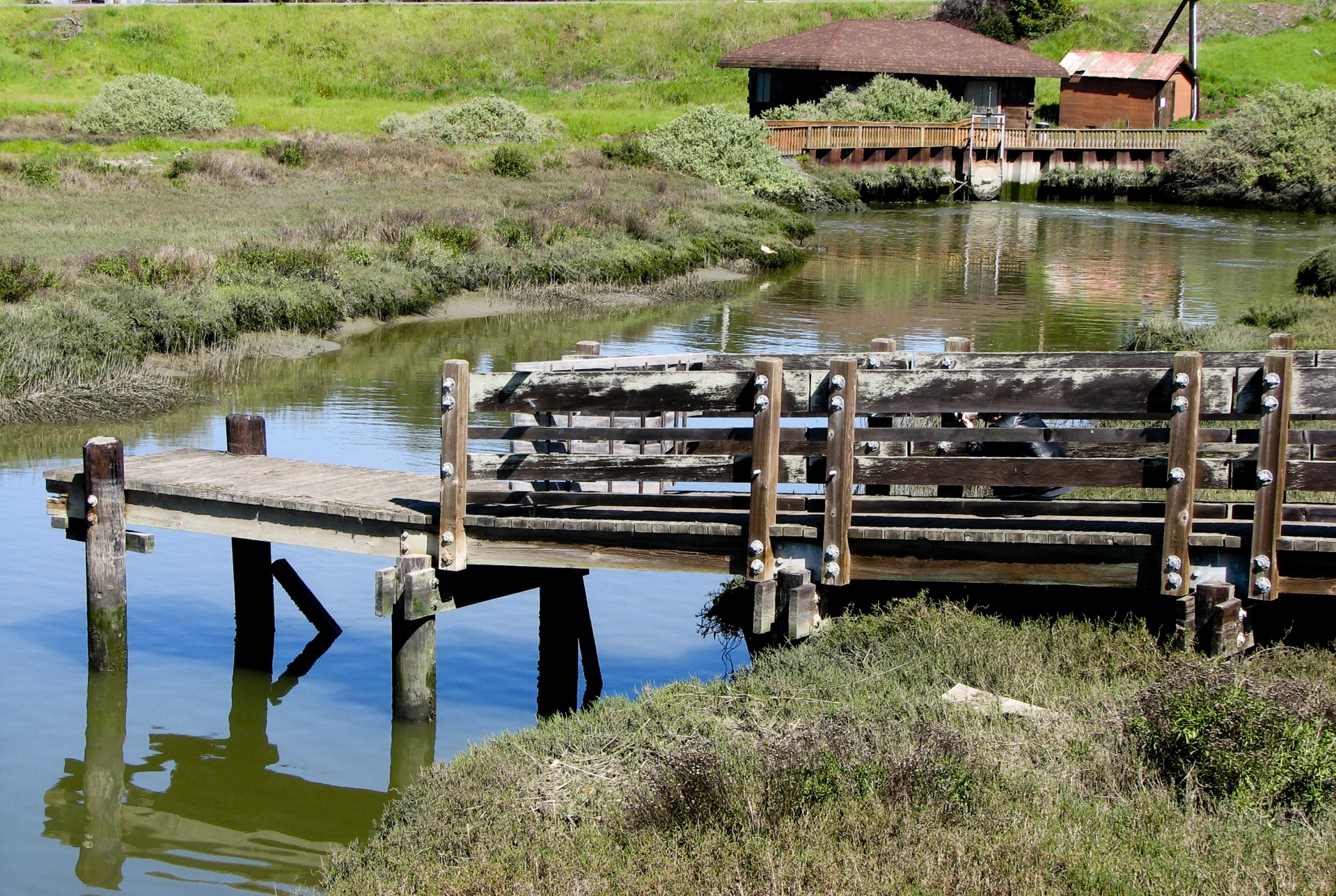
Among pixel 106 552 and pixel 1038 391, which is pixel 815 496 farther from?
pixel 106 552

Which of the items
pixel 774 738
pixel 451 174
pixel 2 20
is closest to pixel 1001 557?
pixel 774 738

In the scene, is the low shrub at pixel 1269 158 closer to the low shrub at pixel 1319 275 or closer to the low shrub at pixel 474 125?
the low shrub at pixel 474 125

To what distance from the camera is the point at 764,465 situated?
8.05 meters

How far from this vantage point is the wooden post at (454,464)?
27.6 ft

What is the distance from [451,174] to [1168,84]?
1550 inches

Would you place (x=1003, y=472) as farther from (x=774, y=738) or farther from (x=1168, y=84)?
(x=1168, y=84)

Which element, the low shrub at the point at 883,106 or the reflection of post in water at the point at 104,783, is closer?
the reflection of post in water at the point at 104,783

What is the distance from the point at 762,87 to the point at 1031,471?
6034cm

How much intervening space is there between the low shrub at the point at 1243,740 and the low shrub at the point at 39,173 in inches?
1423

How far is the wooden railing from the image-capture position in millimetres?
56781

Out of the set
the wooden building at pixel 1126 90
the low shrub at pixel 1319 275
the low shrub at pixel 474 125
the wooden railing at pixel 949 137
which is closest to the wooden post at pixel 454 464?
the low shrub at pixel 1319 275

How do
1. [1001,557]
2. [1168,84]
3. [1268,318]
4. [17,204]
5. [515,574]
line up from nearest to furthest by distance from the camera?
[1001,557]
[515,574]
[1268,318]
[17,204]
[1168,84]

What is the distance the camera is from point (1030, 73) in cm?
6431

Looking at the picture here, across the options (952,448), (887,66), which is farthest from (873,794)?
(887,66)
